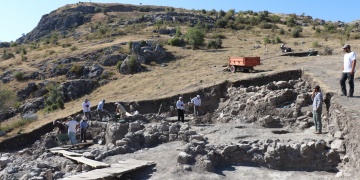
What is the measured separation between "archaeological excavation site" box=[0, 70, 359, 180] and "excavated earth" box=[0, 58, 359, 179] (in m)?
0.02

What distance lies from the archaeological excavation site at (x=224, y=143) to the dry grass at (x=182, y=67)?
3096 millimetres

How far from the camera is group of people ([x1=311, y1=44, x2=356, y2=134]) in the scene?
408 inches

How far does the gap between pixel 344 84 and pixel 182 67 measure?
21374mm

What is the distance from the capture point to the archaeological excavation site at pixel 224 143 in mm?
9961

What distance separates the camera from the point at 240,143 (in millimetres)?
11070

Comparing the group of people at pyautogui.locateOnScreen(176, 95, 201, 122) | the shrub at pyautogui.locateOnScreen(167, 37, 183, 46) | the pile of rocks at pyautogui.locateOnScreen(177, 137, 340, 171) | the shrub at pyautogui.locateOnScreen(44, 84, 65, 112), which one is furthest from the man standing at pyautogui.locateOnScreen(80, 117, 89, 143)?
the shrub at pyautogui.locateOnScreen(167, 37, 183, 46)

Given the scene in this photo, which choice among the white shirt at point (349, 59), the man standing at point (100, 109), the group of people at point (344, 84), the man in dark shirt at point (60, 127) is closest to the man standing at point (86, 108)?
the man standing at point (100, 109)

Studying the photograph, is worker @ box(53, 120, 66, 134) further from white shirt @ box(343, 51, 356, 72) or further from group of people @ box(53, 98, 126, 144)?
white shirt @ box(343, 51, 356, 72)

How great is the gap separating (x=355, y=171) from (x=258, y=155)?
2577 mm

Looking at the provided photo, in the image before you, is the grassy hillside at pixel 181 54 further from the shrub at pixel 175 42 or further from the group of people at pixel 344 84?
the group of people at pixel 344 84

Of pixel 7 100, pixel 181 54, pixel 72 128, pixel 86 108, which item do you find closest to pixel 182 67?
pixel 181 54

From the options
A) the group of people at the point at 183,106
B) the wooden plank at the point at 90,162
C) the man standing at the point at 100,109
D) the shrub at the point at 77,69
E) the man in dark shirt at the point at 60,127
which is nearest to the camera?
the wooden plank at the point at 90,162

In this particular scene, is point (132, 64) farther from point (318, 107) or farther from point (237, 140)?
point (318, 107)

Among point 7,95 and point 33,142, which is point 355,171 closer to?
point 33,142
